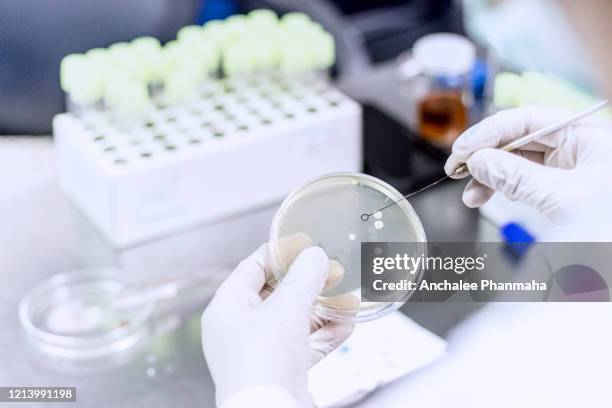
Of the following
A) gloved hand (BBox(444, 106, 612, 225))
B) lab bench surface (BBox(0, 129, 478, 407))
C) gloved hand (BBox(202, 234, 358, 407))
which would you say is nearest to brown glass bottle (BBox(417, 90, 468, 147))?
lab bench surface (BBox(0, 129, 478, 407))

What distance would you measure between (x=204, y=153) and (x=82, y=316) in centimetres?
32

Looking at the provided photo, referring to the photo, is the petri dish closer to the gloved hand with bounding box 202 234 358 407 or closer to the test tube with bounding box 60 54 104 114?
the gloved hand with bounding box 202 234 358 407

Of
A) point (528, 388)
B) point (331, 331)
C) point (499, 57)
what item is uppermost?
point (499, 57)

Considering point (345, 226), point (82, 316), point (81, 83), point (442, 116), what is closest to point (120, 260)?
point (82, 316)

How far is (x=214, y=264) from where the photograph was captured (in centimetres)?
134

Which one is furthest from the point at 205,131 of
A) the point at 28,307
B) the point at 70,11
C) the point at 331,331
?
the point at 70,11

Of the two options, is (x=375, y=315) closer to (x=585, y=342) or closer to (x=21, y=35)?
(x=585, y=342)

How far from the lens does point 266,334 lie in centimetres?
92

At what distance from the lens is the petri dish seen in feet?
Answer: 3.35

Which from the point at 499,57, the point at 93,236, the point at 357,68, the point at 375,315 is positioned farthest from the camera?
the point at 357,68

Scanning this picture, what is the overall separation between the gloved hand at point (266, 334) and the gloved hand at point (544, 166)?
9.6 inches

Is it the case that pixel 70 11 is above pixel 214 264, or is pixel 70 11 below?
above

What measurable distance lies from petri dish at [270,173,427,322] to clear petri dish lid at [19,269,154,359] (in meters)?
0.31

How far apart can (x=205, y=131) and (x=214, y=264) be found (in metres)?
0.24
